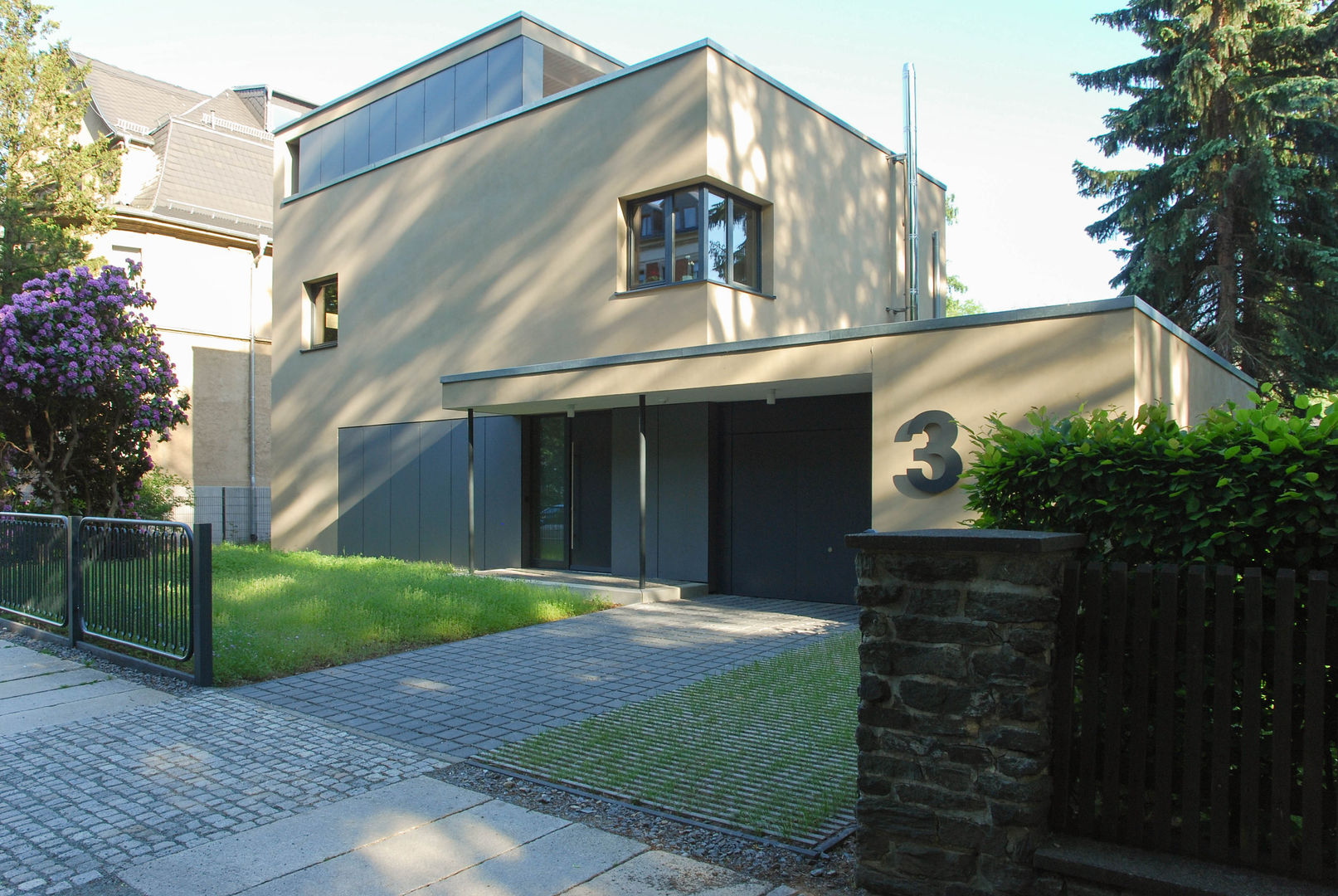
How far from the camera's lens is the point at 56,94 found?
69.2 feet

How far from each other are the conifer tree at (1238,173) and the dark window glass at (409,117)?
15.2 meters

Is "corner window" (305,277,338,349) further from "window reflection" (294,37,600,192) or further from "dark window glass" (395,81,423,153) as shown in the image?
"dark window glass" (395,81,423,153)

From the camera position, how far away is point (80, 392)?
1358 centimetres

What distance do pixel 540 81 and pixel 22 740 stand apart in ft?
45.7

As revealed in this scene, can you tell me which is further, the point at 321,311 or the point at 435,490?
the point at 321,311

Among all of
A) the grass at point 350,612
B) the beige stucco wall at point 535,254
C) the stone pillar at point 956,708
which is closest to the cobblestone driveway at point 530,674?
the grass at point 350,612

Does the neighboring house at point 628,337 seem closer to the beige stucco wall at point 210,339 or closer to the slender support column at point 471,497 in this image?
the slender support column at point 471,497

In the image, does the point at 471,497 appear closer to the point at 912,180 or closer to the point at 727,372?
the point at 727,372

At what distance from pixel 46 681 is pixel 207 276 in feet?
65.8

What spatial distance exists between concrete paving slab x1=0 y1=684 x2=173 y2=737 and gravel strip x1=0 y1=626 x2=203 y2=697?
139mm

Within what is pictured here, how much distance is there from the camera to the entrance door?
A: 1424 centimetres

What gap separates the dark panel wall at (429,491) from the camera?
1528 centimetres

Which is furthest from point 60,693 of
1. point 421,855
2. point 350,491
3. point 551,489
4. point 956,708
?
point 350,491

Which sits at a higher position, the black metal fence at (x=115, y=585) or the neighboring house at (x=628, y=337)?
the neighboring house at (x=628, y=337)
